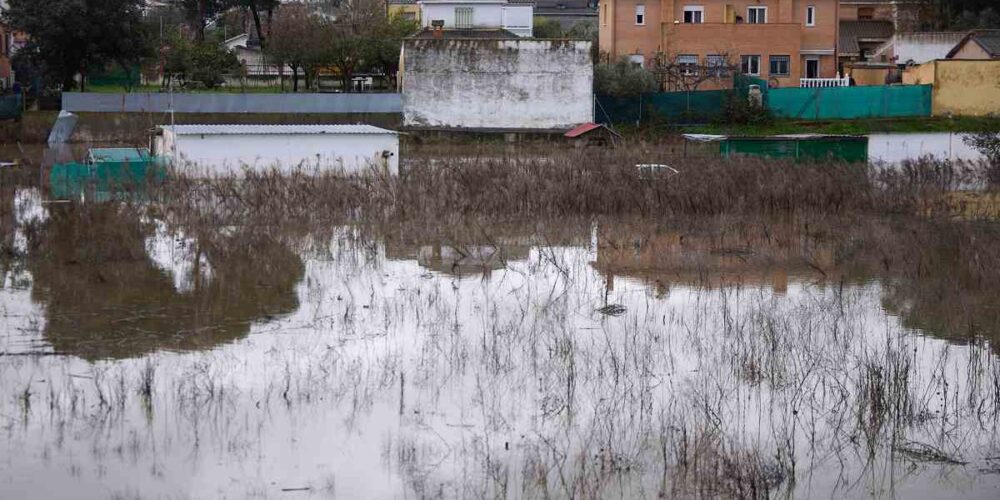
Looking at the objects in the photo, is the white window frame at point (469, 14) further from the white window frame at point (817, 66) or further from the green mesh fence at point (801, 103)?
the white window frame at point (817, 66)

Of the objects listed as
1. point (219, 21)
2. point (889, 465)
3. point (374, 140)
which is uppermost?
point (219, 21)

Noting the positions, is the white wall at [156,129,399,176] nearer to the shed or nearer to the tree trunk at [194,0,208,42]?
the shed

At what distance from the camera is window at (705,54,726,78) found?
4328cm

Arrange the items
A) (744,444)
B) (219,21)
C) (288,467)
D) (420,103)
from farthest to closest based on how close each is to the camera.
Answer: (219,21) < (420,103) < (744,444) < (288,467)

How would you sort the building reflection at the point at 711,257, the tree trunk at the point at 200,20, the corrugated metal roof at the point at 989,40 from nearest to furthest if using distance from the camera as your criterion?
1. the building reflection at the point at 711,257
2. the corrugated metal roof at the point at 989,40
3. the tree trunk at the point at 200,20

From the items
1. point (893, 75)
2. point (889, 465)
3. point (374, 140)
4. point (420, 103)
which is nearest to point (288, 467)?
point (889, 465)

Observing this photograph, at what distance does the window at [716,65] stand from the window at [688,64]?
17.3 inches

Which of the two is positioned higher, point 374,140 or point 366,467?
point 374,140

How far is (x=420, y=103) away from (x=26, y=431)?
3359 centimetres

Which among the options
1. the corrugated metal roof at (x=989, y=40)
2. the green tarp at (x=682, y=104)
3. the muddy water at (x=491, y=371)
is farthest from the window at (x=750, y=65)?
the muddy water at (x=491, y=371)

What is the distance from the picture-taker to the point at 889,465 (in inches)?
329

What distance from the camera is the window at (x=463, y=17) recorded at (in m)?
51.4

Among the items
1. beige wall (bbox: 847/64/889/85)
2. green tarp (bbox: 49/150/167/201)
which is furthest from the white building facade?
green tarp (bbox: 49/150/167/201)

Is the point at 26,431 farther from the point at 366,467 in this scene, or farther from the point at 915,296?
the point at 915,296
